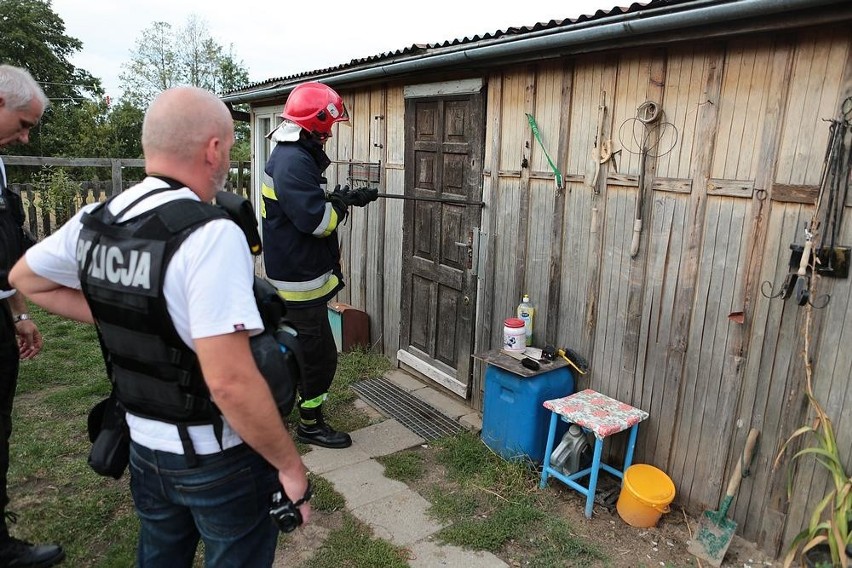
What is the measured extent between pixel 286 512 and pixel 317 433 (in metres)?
2.59

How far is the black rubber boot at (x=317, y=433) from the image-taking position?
411cm

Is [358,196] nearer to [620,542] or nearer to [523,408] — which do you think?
[523,408]

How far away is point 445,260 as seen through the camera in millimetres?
4910

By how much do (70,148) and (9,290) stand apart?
1869 cm

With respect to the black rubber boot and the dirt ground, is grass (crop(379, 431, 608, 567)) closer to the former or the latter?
the dirt ground

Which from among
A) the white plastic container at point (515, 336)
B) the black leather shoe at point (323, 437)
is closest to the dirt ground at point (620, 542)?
the black leather shoe at point (323, 437)

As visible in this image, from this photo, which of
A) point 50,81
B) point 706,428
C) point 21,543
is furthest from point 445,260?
point 50,81

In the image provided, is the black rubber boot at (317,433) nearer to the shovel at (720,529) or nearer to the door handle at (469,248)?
the door handle at (469,248)

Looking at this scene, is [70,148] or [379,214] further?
[70,148]

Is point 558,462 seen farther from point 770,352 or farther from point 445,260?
point 445,260

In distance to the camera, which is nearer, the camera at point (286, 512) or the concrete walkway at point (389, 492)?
the camera at point (286, 512)

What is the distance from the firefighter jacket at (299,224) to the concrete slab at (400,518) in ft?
4.54

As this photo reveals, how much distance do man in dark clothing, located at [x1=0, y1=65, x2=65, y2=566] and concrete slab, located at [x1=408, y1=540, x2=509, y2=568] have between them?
5.92 feet

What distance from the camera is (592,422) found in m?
3.28
